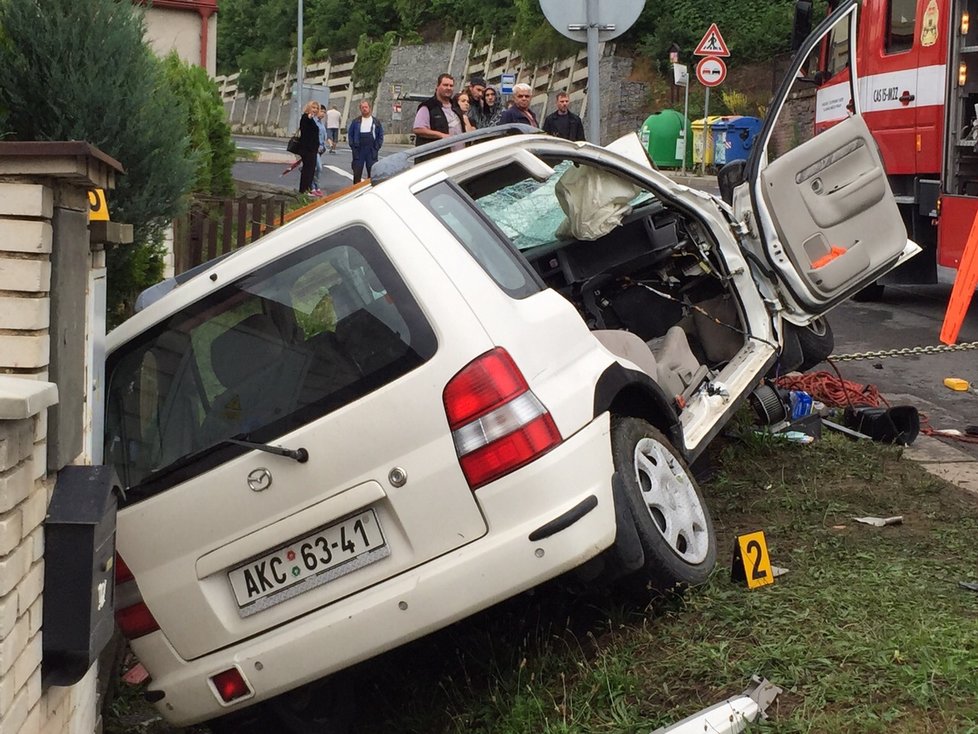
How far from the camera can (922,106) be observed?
11.9 metres

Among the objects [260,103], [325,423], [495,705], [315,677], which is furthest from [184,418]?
[260,103]

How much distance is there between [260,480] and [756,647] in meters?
1.62

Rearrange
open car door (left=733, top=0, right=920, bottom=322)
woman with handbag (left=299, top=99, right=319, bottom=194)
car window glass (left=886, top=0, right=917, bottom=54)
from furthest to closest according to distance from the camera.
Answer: woman with handbag (left=299, top=99, right=319, bottom=194) → car window glass (left=886, top=0, right=917, bottom=54) → open car door (left=733, top=0, right=920, bottom=322)

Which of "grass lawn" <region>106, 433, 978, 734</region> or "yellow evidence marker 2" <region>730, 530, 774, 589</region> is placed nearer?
"grass lawn" <region>106, 433, 978, 734</region>

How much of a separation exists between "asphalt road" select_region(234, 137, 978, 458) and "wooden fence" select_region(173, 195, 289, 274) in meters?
4.97

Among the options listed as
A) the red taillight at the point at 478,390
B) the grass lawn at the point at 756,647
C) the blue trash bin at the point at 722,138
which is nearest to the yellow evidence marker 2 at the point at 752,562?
the grass lawn at the point at 756,647

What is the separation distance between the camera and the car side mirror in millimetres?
6680

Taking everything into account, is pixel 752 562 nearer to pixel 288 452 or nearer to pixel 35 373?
pixel 288 452

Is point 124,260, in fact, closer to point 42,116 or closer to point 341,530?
point 42,116

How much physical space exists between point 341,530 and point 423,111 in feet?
32.7

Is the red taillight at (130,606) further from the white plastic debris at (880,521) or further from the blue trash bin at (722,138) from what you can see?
the blue trash bin at (722,138)

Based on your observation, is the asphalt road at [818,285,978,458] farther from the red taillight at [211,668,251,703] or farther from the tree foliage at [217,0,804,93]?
the tree foliage at [217,0,804,93]

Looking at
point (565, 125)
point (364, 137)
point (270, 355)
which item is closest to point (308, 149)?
point (364, 137)

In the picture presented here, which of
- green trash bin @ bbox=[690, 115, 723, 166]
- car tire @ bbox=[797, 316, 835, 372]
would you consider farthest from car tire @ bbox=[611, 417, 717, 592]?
green trash bin @ bbox=[690, 115, 723, 166]
